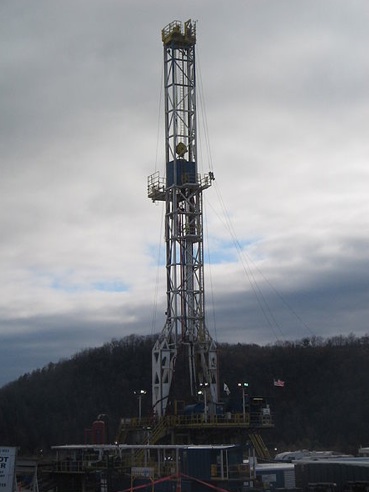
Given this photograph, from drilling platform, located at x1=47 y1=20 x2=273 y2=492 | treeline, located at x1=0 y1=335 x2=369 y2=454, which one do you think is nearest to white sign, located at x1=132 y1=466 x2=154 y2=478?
drilling platform, located at x1=47 y1=20 x2=273 y2=492

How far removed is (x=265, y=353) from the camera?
101375 millimetres

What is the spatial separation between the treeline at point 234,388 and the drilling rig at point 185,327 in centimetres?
3454

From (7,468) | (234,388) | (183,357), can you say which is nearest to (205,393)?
(183,357)

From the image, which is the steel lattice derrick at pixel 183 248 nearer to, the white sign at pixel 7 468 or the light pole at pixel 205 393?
the light pole at pixel 205 393

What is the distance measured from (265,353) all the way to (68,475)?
6977 centimetres

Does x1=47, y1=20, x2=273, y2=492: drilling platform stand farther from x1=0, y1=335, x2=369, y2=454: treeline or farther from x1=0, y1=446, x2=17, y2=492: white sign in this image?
x1=0, y1=335, x2=369, y2=454: treeline

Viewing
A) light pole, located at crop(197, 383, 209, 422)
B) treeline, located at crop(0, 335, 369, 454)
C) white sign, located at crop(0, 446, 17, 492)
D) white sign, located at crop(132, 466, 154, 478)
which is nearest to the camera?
white sign, located at crop(0, 446, 17, 492)

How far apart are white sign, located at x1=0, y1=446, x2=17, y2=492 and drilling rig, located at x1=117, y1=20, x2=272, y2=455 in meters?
19.0

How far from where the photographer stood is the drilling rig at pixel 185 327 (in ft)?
133

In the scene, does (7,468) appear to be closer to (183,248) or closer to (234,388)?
(183,248)

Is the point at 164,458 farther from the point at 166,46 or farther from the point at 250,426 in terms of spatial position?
the point at 166,46

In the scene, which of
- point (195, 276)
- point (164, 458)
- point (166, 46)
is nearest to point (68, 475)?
point (164, 458)

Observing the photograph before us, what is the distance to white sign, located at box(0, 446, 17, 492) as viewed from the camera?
21156 millimetres

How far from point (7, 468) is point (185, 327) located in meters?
23.0
